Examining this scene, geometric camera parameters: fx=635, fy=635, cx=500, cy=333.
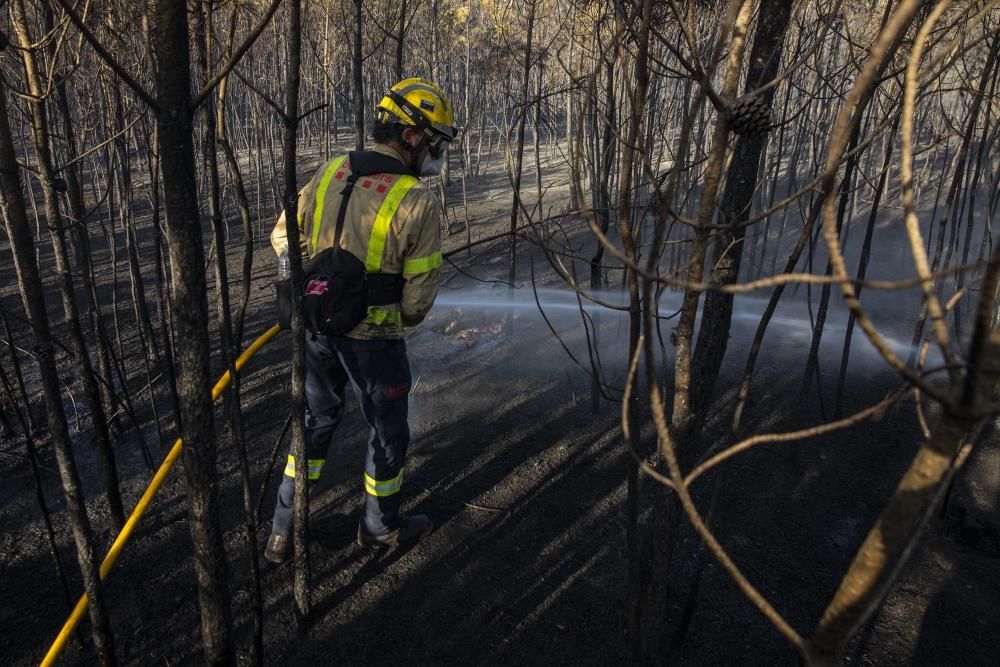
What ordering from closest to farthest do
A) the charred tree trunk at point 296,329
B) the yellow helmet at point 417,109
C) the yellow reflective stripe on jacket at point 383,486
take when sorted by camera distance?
the charred tree trunk at point 296,329
the yellow helmet at point 417,109
the yellow reflective stripe on jacket at point 383,486

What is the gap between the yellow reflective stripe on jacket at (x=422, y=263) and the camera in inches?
110

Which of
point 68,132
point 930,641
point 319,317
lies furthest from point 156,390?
point 930,641

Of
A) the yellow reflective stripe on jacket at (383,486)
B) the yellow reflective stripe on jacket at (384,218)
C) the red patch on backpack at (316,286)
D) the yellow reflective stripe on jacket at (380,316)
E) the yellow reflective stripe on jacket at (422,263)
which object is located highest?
the yellow reflective stripe on jacket at (384,218)

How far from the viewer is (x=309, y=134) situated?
19.8 m

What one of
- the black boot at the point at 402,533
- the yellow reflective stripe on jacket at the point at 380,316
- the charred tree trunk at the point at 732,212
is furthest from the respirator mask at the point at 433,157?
the black boot at the point at 402,533

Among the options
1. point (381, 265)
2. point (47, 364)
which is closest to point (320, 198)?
point (381, 265)

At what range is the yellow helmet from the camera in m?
2.80

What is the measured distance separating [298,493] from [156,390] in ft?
9.59

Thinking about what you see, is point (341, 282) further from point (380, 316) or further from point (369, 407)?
point (369, 407)

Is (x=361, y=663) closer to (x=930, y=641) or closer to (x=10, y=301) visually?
(x=930, y=641)

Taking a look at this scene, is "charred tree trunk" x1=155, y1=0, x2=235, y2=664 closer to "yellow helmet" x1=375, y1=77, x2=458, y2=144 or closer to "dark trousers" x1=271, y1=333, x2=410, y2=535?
"dark trousers" x1=271, y1=333, x2=410, y2=535

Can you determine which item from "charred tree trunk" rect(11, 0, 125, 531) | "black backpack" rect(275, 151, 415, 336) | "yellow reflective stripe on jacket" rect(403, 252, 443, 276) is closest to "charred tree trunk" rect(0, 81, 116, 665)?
"charred tree trunk" rect(11, 0, 125, 531)

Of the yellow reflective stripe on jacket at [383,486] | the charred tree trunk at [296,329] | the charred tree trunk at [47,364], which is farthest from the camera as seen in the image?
the yellow reflective stripe on jacket at [383,486]

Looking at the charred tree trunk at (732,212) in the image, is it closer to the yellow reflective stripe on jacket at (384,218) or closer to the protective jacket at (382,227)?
the protective jacket at (382,227)
